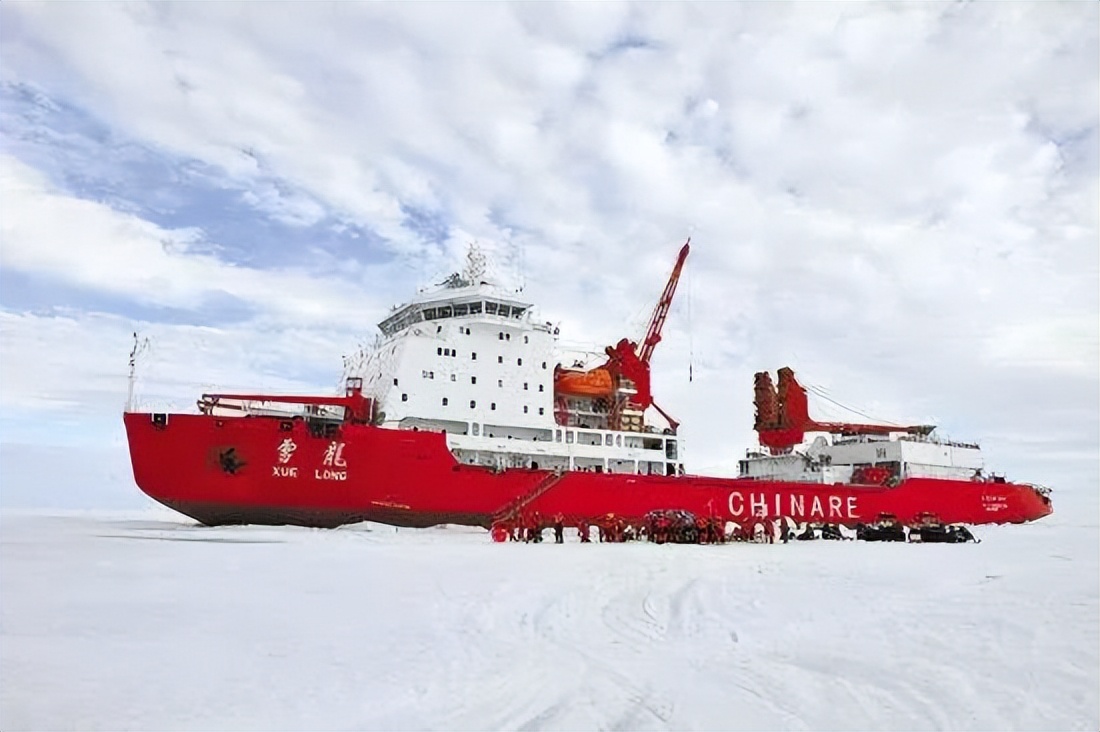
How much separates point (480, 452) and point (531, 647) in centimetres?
1598

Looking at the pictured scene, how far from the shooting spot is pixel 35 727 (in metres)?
3.97

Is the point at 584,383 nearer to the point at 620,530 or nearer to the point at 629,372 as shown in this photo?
the point at 629,372

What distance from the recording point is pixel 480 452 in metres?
21.7

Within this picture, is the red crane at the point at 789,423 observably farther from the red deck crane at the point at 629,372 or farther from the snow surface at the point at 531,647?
the snow surface at the point at 531,647

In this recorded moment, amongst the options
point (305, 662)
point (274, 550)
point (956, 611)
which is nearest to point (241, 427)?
point (274, 550)

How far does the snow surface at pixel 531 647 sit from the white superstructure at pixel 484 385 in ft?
34.3

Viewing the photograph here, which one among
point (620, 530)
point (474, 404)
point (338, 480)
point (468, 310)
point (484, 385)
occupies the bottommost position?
point (620, 530)

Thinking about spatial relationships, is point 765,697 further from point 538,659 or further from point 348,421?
point 348,421

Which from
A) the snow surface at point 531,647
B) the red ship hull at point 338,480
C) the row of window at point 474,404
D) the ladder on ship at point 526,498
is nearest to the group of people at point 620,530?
the ladder on ship at point 526,498

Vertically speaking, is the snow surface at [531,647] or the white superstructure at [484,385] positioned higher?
the white superstructure at [484,385]

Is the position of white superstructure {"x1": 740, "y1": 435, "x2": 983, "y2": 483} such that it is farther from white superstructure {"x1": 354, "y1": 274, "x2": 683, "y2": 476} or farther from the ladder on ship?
the ladder on ship

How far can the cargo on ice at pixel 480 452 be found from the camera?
59.8ft

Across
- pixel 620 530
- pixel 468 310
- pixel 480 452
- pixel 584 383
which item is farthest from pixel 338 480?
pixel 584 383

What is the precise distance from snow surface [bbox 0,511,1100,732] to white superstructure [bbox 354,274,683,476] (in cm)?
1044
